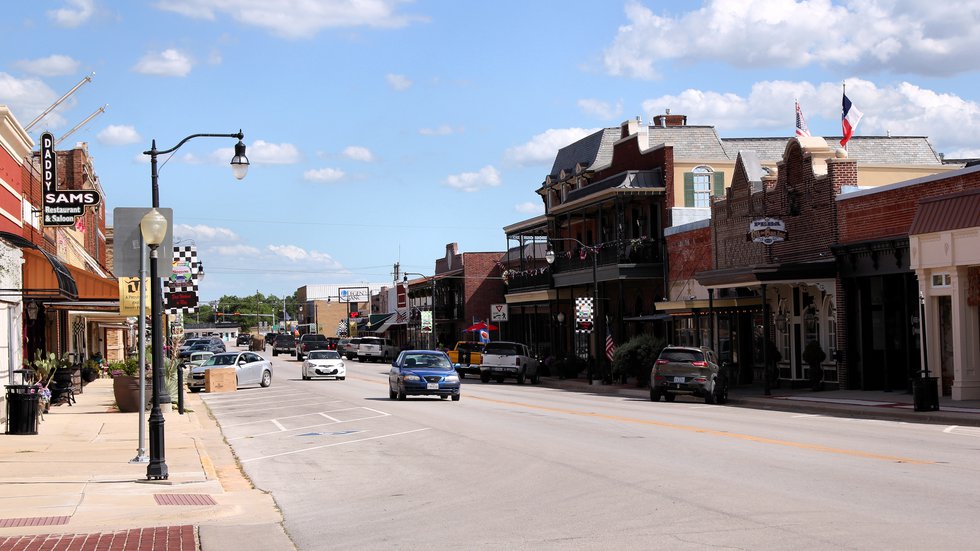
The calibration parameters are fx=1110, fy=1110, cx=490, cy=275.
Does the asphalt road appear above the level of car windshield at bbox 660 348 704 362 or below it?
below

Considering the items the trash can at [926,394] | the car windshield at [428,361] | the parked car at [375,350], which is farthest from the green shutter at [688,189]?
the parked car at [375,350]

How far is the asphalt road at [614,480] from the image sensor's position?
9.67m

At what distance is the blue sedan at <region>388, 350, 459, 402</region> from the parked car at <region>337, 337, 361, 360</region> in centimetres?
5136

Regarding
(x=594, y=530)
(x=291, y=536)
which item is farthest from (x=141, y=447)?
(x=594, y=530)

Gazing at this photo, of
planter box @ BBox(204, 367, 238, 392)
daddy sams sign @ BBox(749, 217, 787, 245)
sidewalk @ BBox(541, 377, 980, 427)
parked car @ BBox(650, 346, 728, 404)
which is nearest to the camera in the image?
sidewalk @ BBox(541, 377, 980, 427)

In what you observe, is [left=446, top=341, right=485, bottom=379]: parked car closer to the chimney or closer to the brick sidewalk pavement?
the chimney

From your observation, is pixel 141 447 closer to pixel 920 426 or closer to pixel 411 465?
pixel 411 465

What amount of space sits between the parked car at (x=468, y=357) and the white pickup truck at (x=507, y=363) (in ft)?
3.90

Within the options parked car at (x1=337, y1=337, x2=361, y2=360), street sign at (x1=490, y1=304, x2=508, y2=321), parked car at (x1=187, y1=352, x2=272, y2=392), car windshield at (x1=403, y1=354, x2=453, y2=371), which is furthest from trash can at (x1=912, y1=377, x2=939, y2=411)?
parked car at (x1=337, y1=337, x2=361, y2=360)

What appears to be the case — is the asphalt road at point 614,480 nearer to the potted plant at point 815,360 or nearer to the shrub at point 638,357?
the potted plant at point 815,360

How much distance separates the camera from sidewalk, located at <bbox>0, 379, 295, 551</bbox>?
9.89 meters

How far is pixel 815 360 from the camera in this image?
34344 mm

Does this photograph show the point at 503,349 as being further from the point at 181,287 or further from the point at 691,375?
the point at 691,375

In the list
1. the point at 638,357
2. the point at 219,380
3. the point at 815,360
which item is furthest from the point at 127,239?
the point at 638,357
